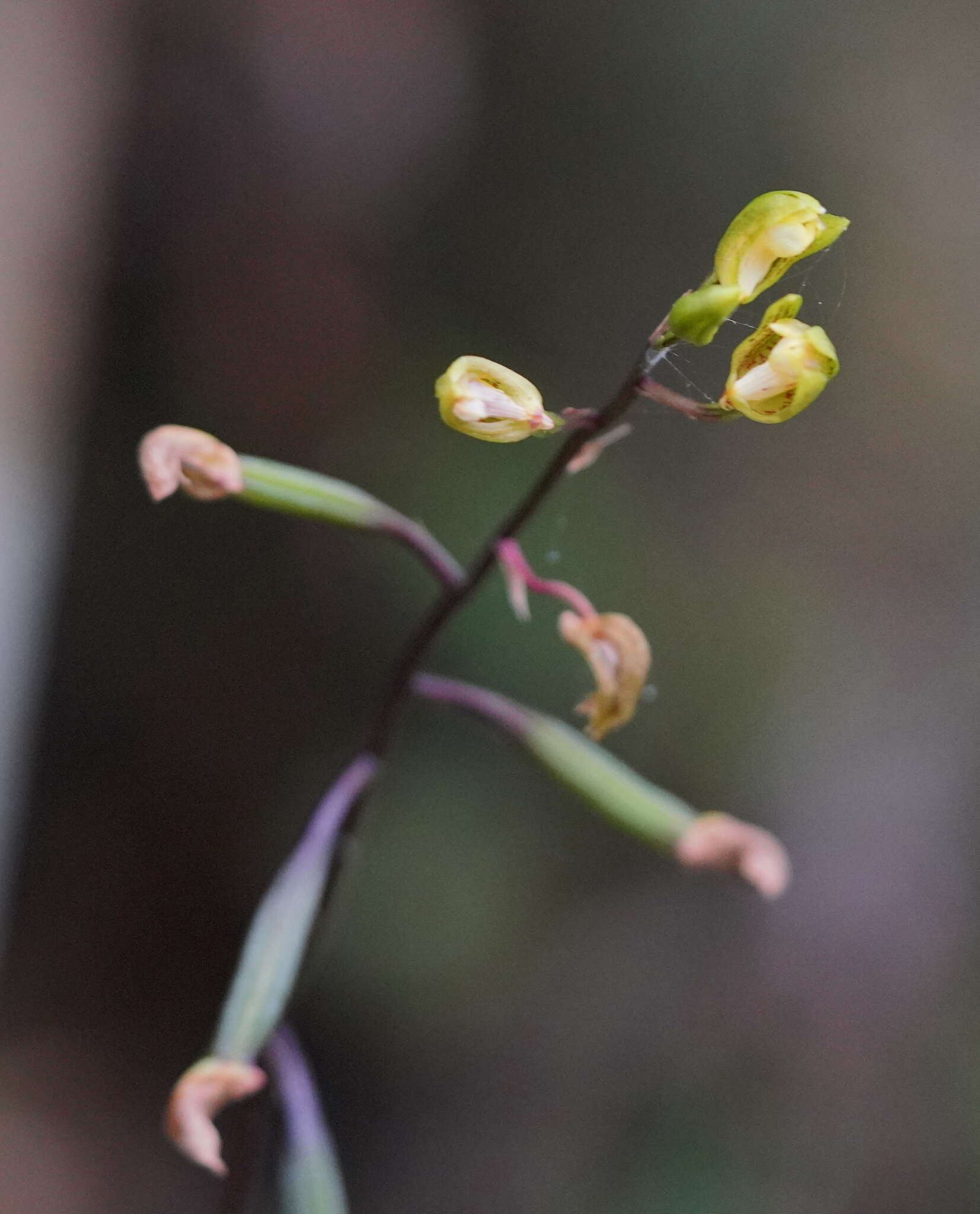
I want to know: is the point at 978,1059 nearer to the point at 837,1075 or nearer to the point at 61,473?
the point at 837,1075

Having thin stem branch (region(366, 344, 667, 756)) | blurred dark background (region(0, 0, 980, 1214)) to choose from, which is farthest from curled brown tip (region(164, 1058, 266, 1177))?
blurred dark background (region(0, 0, 980, 1214))

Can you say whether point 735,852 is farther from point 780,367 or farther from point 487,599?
point 487,599

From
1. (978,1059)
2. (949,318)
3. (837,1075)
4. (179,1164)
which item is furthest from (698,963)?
(949,318)

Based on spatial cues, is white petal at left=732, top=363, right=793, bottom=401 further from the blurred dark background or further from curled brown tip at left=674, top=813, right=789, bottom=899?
the blurred dark background

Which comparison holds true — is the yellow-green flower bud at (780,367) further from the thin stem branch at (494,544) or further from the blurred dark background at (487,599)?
the blurred dark background at (487,599)

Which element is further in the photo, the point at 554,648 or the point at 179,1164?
the point at 179,1164

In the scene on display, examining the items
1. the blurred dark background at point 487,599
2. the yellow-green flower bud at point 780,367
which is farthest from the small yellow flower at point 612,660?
the blurred dark background at point 487,599
